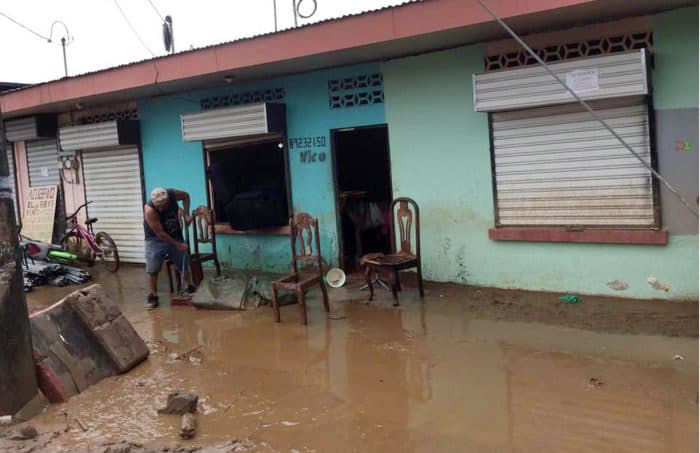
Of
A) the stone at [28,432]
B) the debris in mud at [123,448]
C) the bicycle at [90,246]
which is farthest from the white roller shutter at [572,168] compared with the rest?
the bicycle at [90,246]

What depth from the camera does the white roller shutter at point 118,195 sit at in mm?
10711

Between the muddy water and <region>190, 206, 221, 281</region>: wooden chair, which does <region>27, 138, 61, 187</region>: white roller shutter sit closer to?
<region>190, 206, 221, 281</region>: wooden chair

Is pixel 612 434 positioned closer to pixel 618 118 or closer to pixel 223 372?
pixel 223 372

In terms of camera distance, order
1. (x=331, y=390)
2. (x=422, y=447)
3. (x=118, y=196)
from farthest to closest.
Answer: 1. (x=118, y=196)
2. (x=331, y=390)
3. (x=422, y=447)

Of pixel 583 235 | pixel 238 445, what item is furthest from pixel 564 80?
pixel 238 445

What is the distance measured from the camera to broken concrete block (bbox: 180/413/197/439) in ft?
12.7

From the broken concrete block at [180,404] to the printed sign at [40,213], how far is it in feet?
29.7

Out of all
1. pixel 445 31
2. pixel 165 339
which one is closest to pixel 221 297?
pixel 165 339

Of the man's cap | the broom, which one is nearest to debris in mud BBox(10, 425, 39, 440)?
the broom

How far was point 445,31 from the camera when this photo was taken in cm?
617

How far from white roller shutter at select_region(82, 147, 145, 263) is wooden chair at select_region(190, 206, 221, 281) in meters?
2.20

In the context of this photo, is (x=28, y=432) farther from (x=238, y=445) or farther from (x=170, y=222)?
(x=170, y=222)

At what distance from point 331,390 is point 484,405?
1.12 metres

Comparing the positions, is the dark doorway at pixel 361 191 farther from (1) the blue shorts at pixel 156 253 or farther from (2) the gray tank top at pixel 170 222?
(1) the blue shorts at pixel 156 253
